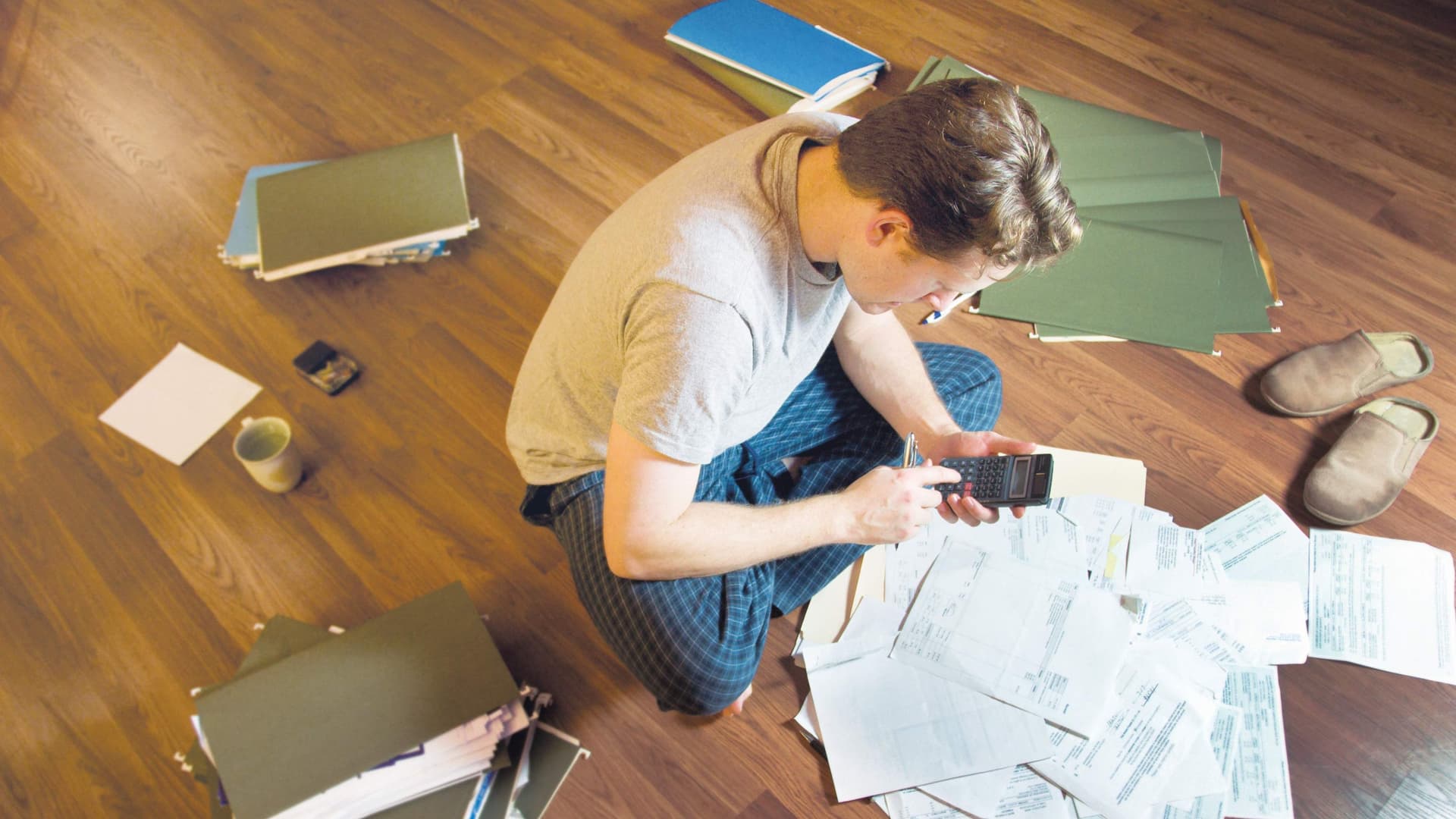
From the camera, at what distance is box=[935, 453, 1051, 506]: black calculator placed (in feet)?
3.55

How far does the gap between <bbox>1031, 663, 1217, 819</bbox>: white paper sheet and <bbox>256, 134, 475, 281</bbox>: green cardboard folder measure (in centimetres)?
142

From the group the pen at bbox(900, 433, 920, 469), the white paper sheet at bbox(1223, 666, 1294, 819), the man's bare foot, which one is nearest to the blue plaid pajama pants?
the man's bare foot

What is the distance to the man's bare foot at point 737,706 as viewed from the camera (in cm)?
125

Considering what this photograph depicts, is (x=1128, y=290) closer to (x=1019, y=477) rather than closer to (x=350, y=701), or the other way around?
(x=1019, y=477)

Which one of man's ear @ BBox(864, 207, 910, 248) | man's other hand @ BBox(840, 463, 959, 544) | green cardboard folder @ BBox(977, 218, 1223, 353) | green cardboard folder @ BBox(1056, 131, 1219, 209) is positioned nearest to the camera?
man's ear @ BBox(864, 207, 910, 248)

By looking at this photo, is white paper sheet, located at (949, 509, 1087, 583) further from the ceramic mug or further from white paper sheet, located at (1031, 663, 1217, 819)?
the ceramic mug

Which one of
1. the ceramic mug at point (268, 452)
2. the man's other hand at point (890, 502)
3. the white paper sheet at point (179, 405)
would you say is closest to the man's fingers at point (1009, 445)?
the man's other hand at point (890, 502)

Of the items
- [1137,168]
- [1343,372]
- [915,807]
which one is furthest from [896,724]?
[1137,168]

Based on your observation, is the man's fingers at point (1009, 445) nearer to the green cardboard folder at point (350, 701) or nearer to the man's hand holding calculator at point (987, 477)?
the man's hand holding calculator at point (987, 477)

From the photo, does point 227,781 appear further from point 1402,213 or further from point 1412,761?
point 1402,213

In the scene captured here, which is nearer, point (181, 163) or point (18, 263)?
point (18, 263)

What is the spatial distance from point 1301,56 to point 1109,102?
464mm

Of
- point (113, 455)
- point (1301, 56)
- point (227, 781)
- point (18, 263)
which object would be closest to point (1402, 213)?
point (1301, 56)

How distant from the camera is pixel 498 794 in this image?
122 centimetres
